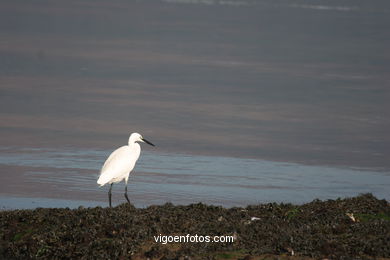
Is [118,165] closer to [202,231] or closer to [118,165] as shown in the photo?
[118,165]

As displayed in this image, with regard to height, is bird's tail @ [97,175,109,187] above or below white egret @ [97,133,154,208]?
below

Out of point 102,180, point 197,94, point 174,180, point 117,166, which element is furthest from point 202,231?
point 197,94

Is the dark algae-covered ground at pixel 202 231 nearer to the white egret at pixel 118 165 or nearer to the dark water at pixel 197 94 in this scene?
the white egret at pixel 118 165

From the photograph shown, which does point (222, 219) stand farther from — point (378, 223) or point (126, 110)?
point (126, 110)

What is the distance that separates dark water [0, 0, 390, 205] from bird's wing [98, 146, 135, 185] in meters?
0.63

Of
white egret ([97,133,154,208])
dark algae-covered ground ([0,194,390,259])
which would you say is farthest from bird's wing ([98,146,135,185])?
dark algae-covered ground ([0,194,390,259])

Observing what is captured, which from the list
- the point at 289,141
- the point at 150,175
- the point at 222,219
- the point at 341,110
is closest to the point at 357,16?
the point at 341,110

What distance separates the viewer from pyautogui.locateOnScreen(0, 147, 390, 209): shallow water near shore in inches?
495

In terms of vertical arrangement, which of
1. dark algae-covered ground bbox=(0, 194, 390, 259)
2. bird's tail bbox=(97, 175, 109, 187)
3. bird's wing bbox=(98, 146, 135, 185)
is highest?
bird's wing bbox=(98, 146, 135, 185)

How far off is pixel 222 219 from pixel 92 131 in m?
7.92

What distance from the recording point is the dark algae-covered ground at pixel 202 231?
27.1 ft

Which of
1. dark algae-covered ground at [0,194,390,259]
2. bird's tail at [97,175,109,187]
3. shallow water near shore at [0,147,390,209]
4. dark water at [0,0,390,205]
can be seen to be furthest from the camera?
dark water at [0,0,390,205]

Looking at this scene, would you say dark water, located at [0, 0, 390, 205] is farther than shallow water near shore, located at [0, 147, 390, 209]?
Yes

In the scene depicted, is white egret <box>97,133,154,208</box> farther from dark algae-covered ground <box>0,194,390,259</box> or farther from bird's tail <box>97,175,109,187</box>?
dark algae-covered ground <box>0,194,390,259</box>
